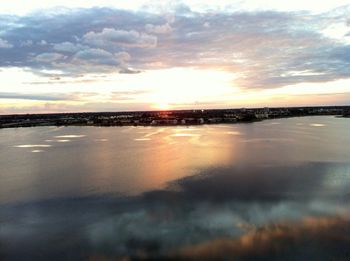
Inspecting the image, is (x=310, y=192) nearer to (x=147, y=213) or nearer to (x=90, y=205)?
(x=147, y=213)

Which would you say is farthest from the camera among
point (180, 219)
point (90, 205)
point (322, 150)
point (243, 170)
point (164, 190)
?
point (322, 150)

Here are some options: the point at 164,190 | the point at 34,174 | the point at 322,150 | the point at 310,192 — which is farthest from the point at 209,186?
the point at 322,150

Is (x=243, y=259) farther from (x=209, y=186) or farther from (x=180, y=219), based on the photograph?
(x=209, y=186)

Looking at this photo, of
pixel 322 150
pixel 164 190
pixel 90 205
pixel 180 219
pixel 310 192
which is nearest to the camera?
pixel 180 219

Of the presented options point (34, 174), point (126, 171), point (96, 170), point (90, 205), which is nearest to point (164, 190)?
point (90, 205)

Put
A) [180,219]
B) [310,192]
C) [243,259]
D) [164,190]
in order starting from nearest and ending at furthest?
1. [243,259]
2. [180,219]
3. [310,192]
4. [164,190]

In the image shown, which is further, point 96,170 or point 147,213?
point 96,170
